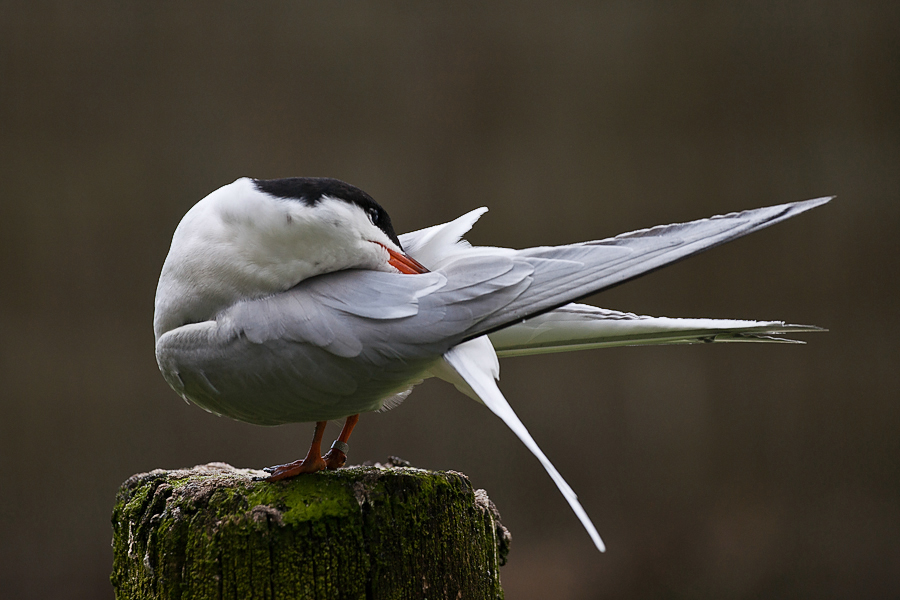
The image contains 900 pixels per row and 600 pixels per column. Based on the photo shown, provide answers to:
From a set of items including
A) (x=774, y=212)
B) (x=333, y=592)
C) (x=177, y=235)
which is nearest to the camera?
(x=774, y=212)

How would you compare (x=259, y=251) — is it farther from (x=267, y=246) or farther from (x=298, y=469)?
(x=298, y=469)

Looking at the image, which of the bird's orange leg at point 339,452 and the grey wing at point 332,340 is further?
the bird's orange leg at point 339,452

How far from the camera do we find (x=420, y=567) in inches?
53.7

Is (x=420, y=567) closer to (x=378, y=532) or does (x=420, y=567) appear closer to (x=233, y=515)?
(x=378, y=532)

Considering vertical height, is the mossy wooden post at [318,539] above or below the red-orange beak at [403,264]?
below

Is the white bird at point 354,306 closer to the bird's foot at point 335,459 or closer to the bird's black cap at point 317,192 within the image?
the bird's black cap at point 317,192

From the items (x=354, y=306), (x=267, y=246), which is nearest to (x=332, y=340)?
(x=354, y=306)

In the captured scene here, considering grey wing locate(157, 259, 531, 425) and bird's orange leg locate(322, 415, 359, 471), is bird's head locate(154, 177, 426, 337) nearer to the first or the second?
grey wing locate(157, 259, 531, 425)

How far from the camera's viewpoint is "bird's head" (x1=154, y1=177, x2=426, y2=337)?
56.5 inches

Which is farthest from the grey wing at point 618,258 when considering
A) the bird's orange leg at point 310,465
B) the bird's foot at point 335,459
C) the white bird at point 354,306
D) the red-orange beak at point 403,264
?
the bird's foot at point 335,459

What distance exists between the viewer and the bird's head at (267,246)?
4.71 feet

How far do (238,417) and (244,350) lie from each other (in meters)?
0.20

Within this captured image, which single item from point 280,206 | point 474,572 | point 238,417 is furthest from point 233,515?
point 280,206

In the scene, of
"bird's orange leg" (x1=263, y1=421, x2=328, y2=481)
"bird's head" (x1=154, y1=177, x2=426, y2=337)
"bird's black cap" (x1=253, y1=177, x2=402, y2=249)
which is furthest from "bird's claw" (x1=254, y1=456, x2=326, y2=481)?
"bird's black cap" (x1=253, y1=177, x2=402, y2=249)
